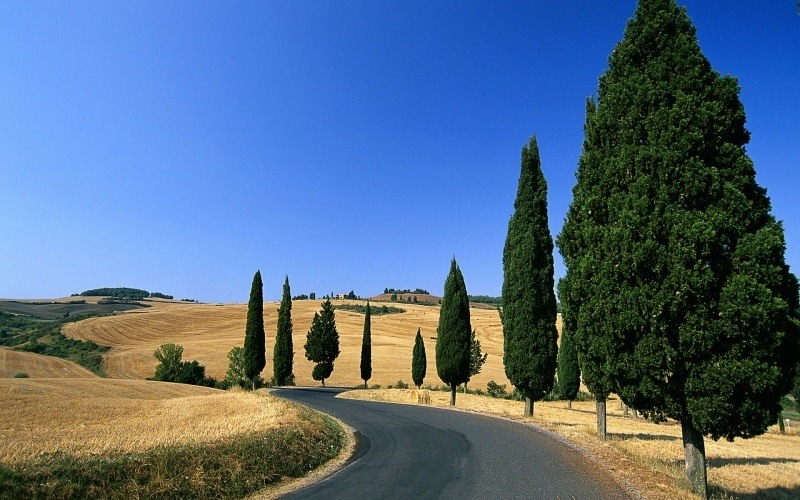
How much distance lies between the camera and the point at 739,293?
26.2 ft

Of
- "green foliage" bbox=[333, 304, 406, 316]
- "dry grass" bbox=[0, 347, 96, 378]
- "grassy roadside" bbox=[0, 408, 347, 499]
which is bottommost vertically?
"dry grass" bbox=[0, 347, 96, 378]

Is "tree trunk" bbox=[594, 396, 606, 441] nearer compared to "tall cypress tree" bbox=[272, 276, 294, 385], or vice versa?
"tree trunk" bbox=[594, 396, 606, 441]

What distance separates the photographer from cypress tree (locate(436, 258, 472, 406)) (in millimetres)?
31875

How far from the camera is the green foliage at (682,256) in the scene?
8.15 metres

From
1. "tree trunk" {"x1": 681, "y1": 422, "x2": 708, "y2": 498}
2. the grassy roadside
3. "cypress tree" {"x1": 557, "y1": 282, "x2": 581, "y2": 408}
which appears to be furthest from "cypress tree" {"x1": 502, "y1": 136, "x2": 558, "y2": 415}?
"cypress tree" {"x1": 557, "y1": 282, "x2": 581, "y2": 408}

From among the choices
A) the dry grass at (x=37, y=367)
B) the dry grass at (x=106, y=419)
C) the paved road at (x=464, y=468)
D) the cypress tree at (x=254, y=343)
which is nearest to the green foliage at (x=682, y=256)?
the paved road at (x=464, y=468)

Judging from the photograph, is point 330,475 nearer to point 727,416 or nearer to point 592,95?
point 727,416

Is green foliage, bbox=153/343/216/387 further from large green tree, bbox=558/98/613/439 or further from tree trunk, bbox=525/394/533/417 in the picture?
large green tree, bbox=558/98/613/439

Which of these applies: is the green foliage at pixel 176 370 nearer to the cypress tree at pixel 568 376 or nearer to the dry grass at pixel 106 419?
the dry grass at pixel 106 419

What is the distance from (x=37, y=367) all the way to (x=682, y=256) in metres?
62.4

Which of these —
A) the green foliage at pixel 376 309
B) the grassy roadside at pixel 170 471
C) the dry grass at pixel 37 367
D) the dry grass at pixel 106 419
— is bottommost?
the dry grass at pixel 37 367

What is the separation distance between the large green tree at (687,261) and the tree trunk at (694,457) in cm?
2

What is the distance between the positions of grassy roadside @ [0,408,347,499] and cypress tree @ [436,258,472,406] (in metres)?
21.3

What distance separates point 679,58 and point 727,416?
23.1 feet
